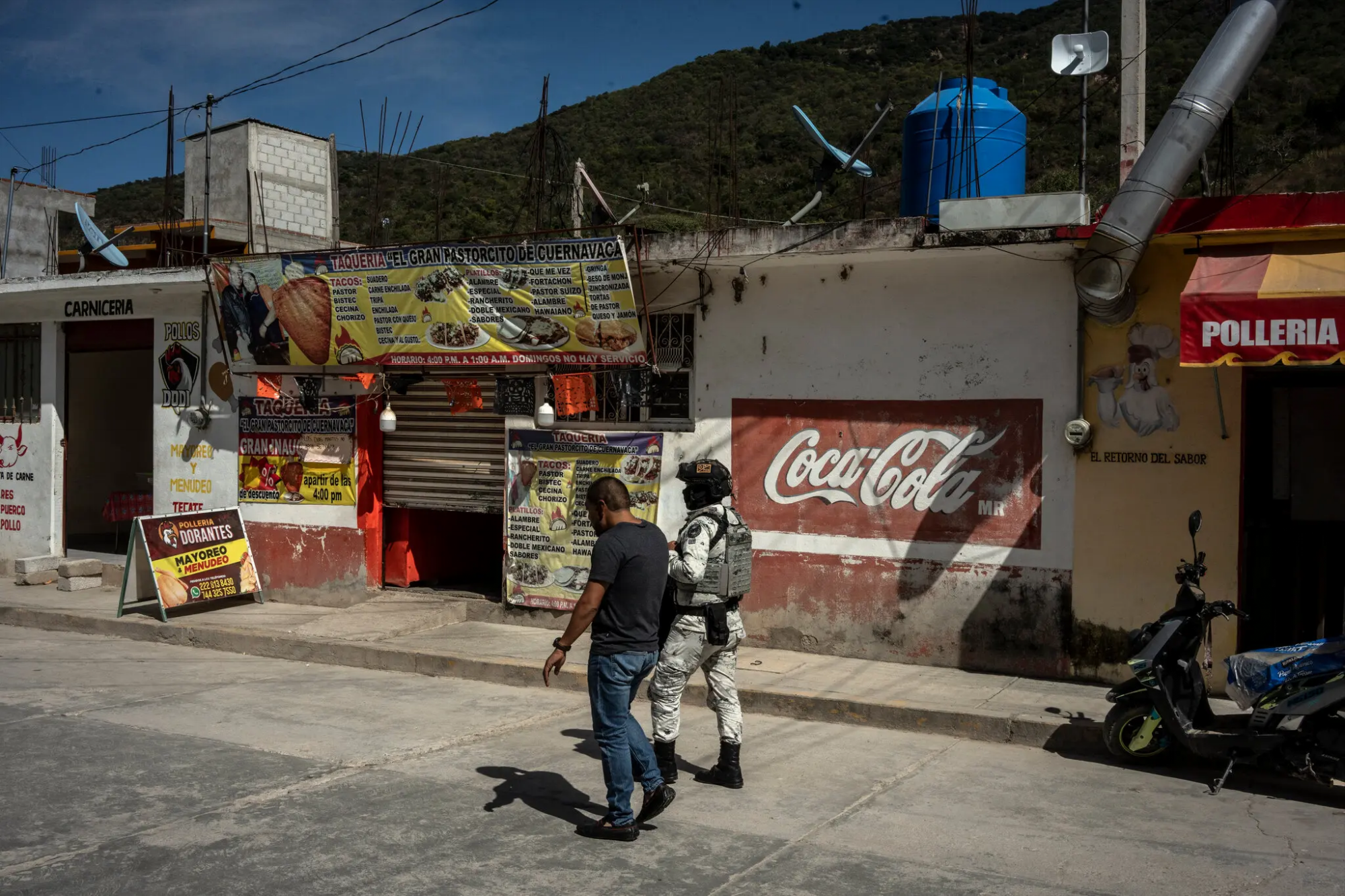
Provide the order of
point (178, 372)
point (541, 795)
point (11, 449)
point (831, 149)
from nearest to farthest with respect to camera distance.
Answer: point (541, 795) < point (831, 149) < point (178, 372) < point (11, 449)

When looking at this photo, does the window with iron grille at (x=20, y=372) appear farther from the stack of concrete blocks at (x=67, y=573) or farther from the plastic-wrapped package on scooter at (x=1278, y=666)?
the plastic-wrapped package on scooter at (x=1278, y=666)

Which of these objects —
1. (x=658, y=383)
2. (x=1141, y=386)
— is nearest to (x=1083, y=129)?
(x=1141, y=386)

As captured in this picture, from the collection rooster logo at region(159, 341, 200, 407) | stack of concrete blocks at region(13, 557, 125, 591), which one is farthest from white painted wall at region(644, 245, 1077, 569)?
stack of concrete blocks at region(13, 557, 125, 591)

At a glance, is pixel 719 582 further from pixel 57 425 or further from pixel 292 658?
pixel 57 425

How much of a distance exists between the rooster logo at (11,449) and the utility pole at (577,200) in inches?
330

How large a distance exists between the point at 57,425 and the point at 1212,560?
533 inches

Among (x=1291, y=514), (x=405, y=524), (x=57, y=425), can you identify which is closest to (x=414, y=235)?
(x=57, y=425)

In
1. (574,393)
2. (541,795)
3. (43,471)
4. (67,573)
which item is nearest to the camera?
(541,795)

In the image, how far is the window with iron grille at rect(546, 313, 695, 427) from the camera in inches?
411

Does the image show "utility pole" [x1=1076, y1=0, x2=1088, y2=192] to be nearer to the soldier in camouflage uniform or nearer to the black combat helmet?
the black combat helmet

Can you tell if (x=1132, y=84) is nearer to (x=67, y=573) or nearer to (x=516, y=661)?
(x=516, y=661)

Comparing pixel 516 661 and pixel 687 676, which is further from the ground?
pixel 687 676

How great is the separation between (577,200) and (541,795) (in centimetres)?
701

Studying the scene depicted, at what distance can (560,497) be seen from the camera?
11.0 meters
